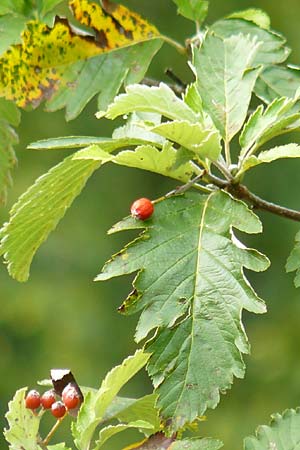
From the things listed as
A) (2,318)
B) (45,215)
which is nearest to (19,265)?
(45,215)

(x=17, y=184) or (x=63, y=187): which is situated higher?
(x=63, y=187)

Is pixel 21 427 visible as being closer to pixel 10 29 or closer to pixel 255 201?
pixel 255 201

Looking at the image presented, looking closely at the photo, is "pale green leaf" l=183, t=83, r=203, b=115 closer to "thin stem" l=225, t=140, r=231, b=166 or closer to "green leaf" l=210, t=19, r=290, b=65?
"thin stem" l=225, t=140, r=231, b=166

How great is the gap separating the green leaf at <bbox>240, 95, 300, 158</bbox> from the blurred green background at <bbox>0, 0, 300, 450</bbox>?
5.92m

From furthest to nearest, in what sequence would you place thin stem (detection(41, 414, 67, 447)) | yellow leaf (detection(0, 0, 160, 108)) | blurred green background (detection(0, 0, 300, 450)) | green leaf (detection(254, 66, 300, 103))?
blurred green background (detection(0, 0, 300, 450)) < green leaf (detection(254, 66, 300, 103)) < yellow leaf (detection(0, 0, 160, 108)) < thin stem (detection(41, 414, 67, 447))

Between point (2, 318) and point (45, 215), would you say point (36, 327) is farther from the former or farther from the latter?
point (45, 215)

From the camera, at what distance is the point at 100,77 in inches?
77.5

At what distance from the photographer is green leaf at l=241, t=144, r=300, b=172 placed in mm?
1458

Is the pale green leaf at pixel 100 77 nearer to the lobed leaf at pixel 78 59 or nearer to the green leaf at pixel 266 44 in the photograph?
the lobed leaf at pixel 78 59

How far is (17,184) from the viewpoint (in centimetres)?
842

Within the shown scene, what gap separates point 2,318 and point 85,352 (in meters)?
0.83

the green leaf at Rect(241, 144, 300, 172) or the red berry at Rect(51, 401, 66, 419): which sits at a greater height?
the green leaf at Rect(241, 144, 300, 172)

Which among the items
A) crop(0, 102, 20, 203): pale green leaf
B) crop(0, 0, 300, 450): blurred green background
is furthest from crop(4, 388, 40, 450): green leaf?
crop(0, 0, 300, 450): blurred green background

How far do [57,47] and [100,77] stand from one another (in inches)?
3.6
